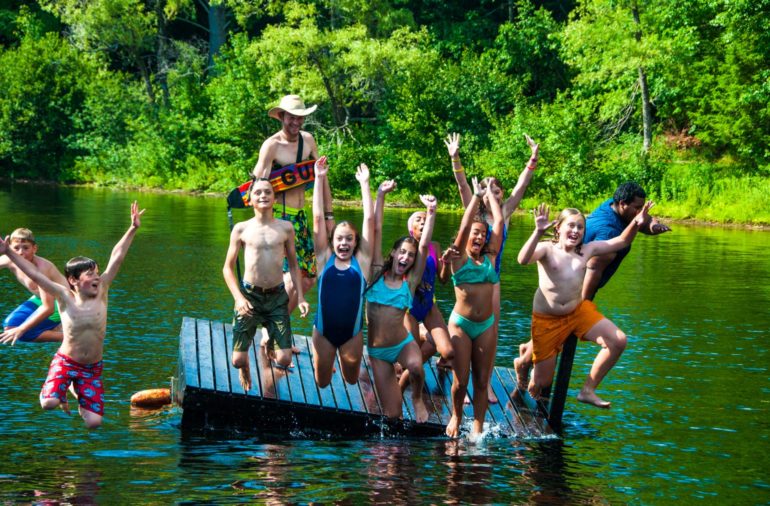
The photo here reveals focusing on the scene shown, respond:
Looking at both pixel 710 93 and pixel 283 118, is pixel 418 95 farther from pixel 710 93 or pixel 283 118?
pixel 283 118

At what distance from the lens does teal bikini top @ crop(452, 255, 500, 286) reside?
959 cm

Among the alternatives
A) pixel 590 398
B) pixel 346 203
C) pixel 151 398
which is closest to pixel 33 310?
pixel 151 398

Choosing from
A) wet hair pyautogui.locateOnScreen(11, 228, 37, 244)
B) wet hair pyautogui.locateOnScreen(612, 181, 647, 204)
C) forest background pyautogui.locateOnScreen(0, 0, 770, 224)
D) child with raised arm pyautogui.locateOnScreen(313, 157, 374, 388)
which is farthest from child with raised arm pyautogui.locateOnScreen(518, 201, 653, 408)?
forest background pyautogui.locateOnScreen(0, 0, 770, 224)

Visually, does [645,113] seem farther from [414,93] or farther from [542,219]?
[542,219]

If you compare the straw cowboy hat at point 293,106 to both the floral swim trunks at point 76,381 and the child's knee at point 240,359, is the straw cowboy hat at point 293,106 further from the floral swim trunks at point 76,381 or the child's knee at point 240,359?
the floral swim trunks at point 76,381

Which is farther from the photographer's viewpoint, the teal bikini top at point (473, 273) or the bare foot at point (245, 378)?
the bare foot at point (245, 378)

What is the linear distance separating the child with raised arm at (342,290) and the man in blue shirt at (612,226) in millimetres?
1974

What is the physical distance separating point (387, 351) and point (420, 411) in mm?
706

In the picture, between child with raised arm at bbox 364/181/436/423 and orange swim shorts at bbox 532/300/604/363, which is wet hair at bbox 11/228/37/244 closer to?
child with raised arm at bbox 364/181/436/423

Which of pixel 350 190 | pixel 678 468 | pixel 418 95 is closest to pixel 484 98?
pixel 418 95

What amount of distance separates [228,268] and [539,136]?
27.8 metres

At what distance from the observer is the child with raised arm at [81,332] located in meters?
9.19

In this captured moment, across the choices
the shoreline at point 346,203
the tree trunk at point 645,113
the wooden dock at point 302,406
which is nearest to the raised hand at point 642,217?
the wooden dock at point 302,406

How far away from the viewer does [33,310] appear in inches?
445
